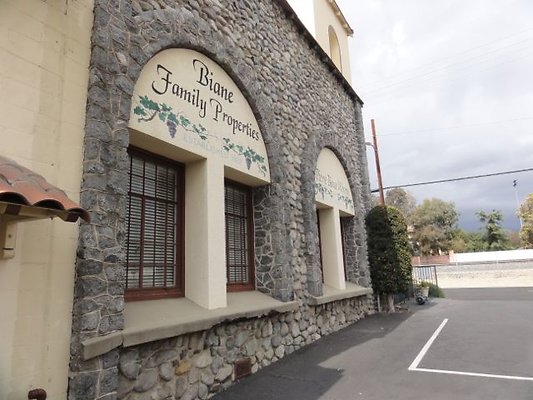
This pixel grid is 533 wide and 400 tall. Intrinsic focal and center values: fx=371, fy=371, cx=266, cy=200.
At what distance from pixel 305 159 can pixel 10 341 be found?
651 cm

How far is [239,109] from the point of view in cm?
639

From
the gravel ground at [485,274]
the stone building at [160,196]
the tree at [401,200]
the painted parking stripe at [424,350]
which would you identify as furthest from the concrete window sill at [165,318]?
the tree at [401,200]

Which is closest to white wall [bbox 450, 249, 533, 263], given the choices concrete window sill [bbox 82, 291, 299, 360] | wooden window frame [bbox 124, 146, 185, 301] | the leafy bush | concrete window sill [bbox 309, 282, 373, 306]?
the leafy bush

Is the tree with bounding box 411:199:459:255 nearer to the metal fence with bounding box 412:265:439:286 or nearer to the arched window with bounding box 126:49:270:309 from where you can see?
the metal fence with bounding box 412:265:439:286

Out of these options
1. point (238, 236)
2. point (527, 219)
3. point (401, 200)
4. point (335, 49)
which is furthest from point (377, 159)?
point (401, 200)

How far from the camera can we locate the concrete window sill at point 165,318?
11.3ft

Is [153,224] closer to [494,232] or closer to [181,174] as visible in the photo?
[181,174]

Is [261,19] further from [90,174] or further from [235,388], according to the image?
[235,388]

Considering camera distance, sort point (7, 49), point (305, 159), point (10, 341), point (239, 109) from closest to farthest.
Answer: point (10, 341), point (7, 49), point (239, 109), point (305, 159)

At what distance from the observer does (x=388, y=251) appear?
11984 mm

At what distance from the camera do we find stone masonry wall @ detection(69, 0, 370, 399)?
3525 mm

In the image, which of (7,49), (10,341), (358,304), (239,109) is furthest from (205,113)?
(358,304)

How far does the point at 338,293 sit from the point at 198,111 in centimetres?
574

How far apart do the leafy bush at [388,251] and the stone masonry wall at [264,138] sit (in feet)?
1.94
